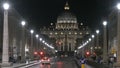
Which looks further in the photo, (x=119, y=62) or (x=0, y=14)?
(x=0, y=14)

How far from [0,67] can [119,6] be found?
15216 millimetres

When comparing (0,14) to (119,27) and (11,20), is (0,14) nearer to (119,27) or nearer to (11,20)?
(11,20)

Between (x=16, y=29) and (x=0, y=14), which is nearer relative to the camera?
(x=0, y=14)

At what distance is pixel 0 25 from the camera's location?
306 ft

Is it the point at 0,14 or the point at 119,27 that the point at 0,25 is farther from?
the point at 119,27

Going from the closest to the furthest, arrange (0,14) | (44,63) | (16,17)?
(44,63), (0,14), (16,17)

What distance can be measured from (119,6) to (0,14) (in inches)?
1951

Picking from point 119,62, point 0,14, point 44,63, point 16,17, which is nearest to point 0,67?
point 119,62

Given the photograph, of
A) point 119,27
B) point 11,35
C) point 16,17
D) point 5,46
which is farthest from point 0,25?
point 119,27

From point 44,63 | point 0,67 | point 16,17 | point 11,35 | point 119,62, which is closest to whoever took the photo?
point 119,62

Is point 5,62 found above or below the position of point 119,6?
below

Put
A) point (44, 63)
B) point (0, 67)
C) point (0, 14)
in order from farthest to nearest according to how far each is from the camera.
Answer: point (0, 14)
point (44, 63)
point (0, 67)

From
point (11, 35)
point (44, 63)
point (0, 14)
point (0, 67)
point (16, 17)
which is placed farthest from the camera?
point (16, 17)

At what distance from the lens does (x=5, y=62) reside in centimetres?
5056
